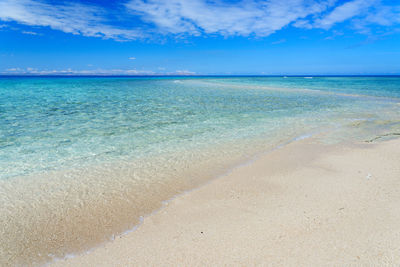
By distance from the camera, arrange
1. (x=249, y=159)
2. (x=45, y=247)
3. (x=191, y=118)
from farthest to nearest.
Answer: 1. (x=191, y=118)
2. (x=249, y=159)
3. (x=45, y=247)

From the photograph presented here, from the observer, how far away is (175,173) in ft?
19.6

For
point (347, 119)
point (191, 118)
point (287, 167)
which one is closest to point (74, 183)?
point (287, 167)

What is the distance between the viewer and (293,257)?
3.09 meters

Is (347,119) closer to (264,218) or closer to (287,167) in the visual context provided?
(287,167)

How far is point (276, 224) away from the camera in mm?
3789

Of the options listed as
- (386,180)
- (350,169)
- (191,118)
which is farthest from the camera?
(191,118)

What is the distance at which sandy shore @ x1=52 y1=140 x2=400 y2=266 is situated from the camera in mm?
3123

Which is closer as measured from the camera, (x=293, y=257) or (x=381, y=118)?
(x=293, y=257)

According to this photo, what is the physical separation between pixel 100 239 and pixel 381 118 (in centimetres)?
1494

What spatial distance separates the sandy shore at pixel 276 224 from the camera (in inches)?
123

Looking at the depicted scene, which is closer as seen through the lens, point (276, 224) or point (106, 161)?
point (276, 224)

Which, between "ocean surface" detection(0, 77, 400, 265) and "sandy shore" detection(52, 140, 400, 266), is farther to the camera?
"ocean surface" detection(0, 77, 400, 265)

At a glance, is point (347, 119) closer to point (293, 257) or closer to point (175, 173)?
point (175, 173)

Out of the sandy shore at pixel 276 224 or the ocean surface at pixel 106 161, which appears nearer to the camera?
the sandy shore at pixel 276 224
